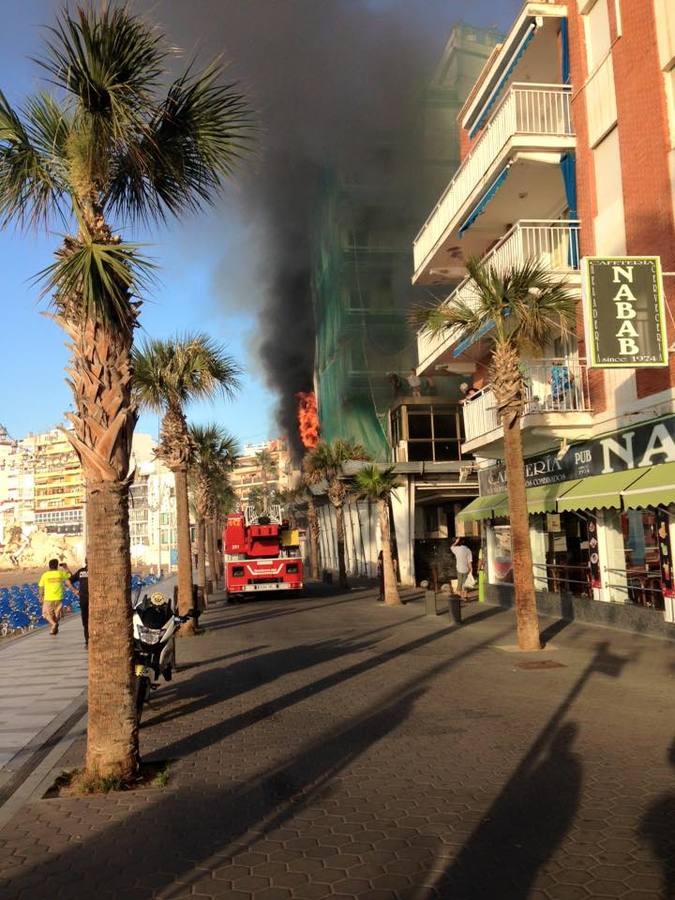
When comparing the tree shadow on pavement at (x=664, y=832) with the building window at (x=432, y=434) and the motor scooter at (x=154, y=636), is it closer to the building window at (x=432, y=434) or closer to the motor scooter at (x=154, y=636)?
the motor scooter at (x=154, y=636)

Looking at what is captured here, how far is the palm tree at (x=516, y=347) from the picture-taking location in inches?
504

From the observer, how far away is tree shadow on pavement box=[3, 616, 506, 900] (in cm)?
429

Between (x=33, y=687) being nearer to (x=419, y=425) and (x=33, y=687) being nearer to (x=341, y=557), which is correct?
(x=341, y=557)

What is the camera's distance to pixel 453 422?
3891cm

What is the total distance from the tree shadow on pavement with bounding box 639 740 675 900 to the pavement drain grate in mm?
5823

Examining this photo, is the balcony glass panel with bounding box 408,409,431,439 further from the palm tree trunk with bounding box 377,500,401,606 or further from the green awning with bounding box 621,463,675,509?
the green awning with bounding box 621,463,675,509

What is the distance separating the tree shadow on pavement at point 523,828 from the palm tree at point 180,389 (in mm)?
12180

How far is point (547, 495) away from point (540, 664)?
21.3 feet

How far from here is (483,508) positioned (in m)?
21.7

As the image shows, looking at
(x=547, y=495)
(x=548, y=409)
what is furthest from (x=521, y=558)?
(x=548, y=409)

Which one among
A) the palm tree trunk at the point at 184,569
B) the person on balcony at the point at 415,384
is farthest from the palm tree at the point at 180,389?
the person on balcony at the point at 415,384

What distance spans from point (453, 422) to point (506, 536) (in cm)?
1696

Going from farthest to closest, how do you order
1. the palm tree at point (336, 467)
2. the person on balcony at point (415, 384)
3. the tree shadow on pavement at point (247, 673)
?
the person on balcony at point (415, 384) < the palm tree at point (336, 467) < the tree shadow on pavement at point (247, 673)

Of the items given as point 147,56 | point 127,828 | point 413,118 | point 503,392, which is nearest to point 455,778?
point 127,828
